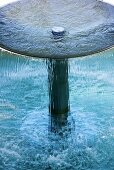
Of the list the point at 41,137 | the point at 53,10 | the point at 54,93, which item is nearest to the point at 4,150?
the point at 41,137

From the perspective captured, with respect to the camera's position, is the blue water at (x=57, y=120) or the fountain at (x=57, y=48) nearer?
the fountain at (x=57, y=48)

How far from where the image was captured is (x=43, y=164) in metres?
5.72

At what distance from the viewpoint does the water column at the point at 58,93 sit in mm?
6078

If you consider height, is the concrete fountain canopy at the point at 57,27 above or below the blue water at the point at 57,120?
above

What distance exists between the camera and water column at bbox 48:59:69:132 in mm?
6078

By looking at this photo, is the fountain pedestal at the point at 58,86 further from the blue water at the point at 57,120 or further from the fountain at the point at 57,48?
the blue water at the point at 57,120

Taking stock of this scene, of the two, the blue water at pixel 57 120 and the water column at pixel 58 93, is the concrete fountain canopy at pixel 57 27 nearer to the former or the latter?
the water column at pixel 58 93

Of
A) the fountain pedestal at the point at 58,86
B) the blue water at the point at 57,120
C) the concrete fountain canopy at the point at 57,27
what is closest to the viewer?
the concrete fountain canopy at the point at 57,27

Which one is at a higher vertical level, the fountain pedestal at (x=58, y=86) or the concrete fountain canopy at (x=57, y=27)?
the concrete fountain canopy at (x=57, y=27)

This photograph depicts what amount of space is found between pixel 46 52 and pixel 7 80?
282 cm

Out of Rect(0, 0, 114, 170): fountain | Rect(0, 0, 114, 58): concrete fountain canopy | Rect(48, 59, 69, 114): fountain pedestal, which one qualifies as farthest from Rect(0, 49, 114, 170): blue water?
Rect(0, 0, 114, 58): concrete fountain canopy

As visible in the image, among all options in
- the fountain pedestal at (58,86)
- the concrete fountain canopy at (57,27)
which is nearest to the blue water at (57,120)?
the fountain pedestal at (58,86)

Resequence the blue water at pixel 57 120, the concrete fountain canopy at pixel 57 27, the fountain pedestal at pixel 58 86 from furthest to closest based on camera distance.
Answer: the fountain pedestal at pixel 58 86, the blue water at pixel 57 120, the concrete fountain canopy at pixel 57 27

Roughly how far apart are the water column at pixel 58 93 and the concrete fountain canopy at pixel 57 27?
1.56 ft
